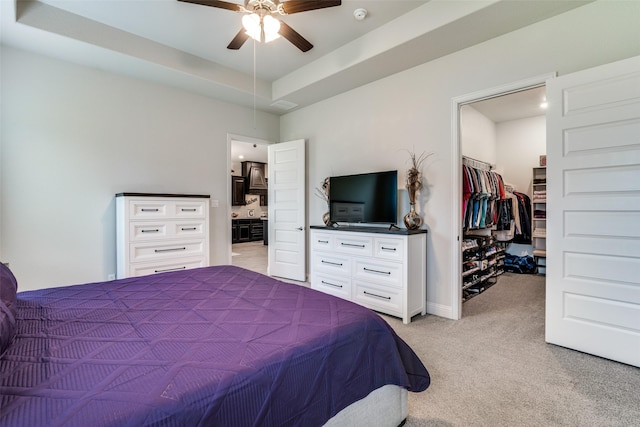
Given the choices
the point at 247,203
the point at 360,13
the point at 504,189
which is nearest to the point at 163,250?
the point at 360,13

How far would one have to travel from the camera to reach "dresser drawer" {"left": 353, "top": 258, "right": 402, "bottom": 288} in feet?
9.58

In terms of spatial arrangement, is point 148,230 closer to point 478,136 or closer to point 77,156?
point 77,156

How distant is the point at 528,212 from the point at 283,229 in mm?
4370

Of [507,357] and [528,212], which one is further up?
[528,212]

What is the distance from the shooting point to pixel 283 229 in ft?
15.2

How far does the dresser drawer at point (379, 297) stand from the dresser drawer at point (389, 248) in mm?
331

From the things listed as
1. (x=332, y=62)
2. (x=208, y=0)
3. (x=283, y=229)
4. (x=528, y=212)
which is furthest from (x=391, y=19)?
(x=528, y=212)

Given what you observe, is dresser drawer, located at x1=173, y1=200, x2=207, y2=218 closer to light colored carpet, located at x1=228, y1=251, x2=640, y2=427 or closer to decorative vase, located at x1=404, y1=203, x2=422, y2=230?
decorative vase, located at x1=404, y1=203, x2=422, y2=230

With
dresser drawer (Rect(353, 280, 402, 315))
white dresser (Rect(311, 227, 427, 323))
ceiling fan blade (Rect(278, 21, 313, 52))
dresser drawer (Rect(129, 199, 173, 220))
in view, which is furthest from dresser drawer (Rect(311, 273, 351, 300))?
ceiling fan blade (Rect(278, 21, 313, 52))

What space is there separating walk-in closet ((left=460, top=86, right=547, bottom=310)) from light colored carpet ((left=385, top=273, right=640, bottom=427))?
1.22 meters

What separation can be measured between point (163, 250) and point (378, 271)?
7.84 ft

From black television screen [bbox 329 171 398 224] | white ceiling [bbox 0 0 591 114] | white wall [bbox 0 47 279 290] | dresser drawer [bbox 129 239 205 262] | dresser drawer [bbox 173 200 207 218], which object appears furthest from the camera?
dresser drawer [bbox 173 200 207 218]

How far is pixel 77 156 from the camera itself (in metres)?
3.16

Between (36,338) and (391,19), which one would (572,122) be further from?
(36,338)
